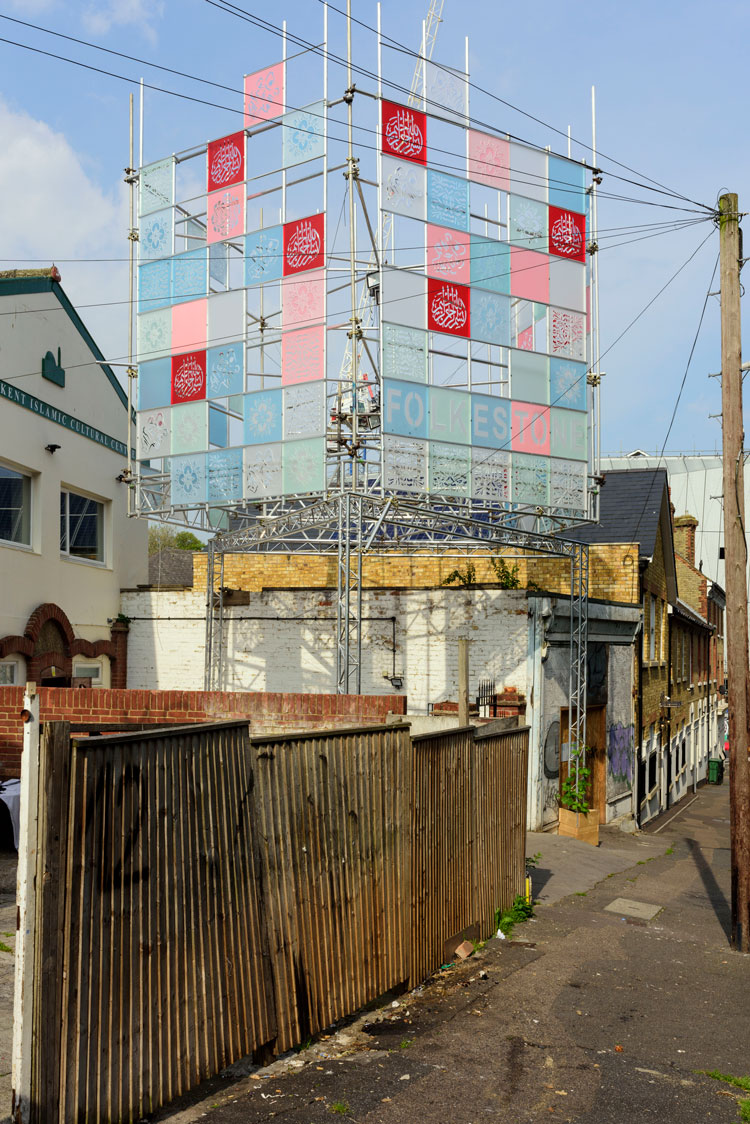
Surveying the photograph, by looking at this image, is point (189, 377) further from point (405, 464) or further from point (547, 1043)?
point (547, 1043)

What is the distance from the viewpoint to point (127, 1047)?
4641mm

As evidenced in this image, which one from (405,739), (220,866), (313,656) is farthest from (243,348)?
(220,866)

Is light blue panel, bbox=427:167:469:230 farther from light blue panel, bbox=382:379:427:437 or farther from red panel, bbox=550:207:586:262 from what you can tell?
light blue panel, bbox=382:379:427:437

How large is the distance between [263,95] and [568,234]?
593 cm

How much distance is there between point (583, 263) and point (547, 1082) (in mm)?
14829

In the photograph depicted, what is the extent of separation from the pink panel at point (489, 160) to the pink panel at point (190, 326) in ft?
17.1

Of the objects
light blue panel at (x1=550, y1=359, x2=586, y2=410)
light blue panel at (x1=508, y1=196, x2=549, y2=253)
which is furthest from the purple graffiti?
light blue panel at (x1=508, y1=196, x2=549, y2=253)

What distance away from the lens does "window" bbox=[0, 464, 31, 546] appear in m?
15.0

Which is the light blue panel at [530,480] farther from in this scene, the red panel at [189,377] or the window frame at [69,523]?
the window frame at [69,523]

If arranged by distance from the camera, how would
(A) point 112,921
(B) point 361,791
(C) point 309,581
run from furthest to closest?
(C) point 309,581 → (B) point 361,791 → (A) point 112,921

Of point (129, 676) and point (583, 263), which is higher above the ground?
point (583, 263)

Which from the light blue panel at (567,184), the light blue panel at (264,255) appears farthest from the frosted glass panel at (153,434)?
the light blue panel at (567,184)

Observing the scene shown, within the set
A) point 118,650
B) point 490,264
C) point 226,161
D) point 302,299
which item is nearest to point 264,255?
point 302,299

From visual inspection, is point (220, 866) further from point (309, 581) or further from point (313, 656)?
point (309, 581)
